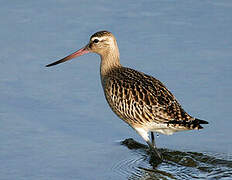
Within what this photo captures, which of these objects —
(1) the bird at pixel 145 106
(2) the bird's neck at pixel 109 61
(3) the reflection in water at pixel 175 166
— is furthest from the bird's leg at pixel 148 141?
(2) the bird's neck at pixel 109 61

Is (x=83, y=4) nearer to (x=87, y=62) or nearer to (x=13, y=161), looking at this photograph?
(x=87, y=62)

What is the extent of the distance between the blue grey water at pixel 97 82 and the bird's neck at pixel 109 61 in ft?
2.38

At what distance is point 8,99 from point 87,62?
71.4 inches

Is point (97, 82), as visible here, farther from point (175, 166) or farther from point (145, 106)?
point (175, 166)

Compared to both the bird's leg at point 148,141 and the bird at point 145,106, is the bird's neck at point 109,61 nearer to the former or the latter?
the bird at point 145,106

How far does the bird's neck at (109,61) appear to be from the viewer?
11047 mm

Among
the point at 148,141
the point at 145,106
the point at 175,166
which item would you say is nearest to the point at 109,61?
the point at 145,106

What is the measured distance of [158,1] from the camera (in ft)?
47.4

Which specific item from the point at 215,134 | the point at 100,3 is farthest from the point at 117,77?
the point at 100,3

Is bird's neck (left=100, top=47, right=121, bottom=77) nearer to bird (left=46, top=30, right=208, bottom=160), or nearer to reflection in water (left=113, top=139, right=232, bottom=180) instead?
bird (left=46, top=30, right=208, bottom=160)

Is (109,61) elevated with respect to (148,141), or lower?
elevated

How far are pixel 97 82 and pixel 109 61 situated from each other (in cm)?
115

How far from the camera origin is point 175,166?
1037cm

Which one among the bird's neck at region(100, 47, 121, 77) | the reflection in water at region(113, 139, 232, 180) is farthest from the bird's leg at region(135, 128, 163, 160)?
the bird's neck at region(100, 47, 121, 77)
